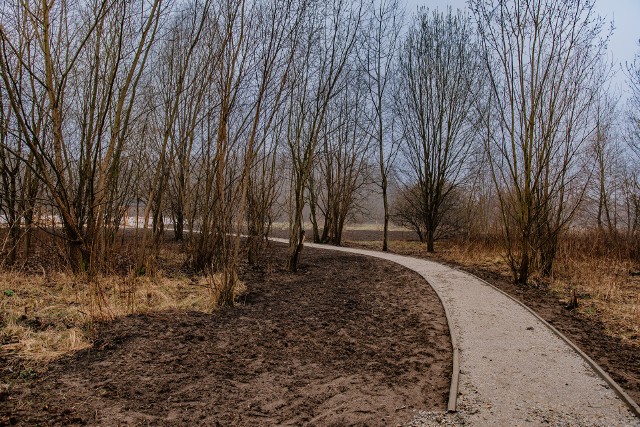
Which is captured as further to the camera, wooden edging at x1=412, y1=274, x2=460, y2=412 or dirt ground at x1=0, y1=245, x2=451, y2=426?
wooden edging at x1=412, y1=274, x2=460, y2=412

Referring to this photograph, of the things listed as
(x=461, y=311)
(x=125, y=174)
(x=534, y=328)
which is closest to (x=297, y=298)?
(x=461, y=311)

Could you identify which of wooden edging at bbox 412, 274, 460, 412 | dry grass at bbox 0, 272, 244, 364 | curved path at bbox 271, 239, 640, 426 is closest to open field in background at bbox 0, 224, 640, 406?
dry grass at bbox 0, 272, 244, 364

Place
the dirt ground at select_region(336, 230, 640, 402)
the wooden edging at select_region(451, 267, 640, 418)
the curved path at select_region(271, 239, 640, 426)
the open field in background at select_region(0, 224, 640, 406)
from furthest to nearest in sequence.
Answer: the open field in background at select_region(0, 224, 640, 406) → the dirt ground at select_region(336, 230, 640, 402) → the wooden edging at select_region(451, 267, 640, 418) → the curved path at select_region(271, 239, 640, 426)

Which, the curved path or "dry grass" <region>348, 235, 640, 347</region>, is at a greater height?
"dry grass" <region>348, 235, 640, 347</region>

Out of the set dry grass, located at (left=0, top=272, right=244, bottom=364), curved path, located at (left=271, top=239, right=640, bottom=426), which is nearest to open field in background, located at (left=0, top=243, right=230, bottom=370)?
dry grass, located at (left=0, top=272, right=244, bottom=364)

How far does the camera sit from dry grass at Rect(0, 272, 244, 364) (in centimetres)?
418

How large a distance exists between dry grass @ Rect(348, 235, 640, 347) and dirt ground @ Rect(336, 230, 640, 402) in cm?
17

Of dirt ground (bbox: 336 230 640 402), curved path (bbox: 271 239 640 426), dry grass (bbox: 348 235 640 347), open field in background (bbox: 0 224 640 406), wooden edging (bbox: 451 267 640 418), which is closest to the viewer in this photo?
curved path (bbox: 271 239 640 426)

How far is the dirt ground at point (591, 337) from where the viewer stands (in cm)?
411

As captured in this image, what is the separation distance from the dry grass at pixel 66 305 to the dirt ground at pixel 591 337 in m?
4.86

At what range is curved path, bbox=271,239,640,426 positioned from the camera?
313cm

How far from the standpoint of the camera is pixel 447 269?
10.5 metres

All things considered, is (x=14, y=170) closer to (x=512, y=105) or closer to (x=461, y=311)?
(x=461, y=311)

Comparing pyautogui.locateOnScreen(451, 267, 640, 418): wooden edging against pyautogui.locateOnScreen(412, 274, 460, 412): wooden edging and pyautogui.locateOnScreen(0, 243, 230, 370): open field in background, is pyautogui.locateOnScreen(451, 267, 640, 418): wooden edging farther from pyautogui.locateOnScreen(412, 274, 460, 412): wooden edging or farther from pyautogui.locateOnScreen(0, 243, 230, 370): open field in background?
pyautogui.locateOnScreen(0, 243, 230, 370): open field in background
